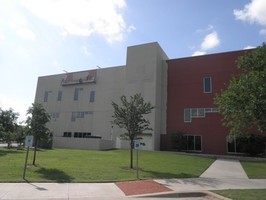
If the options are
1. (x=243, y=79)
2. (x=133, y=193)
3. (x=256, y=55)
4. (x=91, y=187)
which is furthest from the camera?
(x=256, y=55)

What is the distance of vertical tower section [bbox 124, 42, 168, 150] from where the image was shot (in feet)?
138

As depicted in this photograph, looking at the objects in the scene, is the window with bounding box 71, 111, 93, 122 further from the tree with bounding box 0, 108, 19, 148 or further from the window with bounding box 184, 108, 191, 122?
the window with bounding box 184, 108, 191, 122

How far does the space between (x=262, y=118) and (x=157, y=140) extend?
2822 centimetres

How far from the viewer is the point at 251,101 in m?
15.2

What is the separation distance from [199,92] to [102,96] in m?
16.8

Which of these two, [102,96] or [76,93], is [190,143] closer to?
[102,96]

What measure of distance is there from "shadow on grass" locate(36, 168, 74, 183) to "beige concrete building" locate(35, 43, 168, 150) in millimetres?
23072

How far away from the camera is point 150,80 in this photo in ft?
143

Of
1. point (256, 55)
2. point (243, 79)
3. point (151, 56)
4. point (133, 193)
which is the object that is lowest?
point (133, 193)

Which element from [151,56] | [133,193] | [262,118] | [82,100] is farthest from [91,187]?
[82,100]

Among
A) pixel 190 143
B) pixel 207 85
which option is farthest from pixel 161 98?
pixel 190 143

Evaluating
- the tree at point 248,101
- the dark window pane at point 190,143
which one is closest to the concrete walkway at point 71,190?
the tree at point 248,101

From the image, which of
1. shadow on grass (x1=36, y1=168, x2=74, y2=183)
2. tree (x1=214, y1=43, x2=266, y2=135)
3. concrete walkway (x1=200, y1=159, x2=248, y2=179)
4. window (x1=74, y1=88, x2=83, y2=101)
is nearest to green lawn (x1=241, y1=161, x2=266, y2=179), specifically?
concrete walkway (x1=200, y1=159, x2=248, y2=179)

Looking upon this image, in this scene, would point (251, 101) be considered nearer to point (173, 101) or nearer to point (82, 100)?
point (173, 101)
